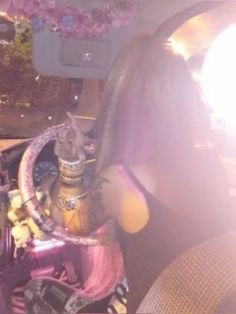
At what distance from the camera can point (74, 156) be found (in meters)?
1.55

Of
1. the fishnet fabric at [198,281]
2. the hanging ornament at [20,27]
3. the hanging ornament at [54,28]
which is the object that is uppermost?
the hanging ornament at [20,27]

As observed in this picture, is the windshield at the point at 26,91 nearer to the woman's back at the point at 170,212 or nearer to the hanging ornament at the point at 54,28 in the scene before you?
the hanging ornament at the point at 54,28

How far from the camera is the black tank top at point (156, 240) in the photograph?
1.49 m

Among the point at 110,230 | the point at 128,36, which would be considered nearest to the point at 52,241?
the point at 110,230

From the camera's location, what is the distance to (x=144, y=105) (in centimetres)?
150

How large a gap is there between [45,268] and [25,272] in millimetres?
77

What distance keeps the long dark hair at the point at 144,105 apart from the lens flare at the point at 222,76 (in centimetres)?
6

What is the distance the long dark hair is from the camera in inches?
59.0

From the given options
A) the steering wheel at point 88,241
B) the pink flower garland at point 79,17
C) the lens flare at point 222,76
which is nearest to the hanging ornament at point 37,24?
the pink flower garland at point 79,17

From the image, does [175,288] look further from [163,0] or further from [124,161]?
[163,0]

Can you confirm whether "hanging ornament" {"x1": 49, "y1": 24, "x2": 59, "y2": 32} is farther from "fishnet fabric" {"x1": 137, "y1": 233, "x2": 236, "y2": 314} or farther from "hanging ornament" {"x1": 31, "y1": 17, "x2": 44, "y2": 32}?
"fishnet fabric" {"x1": 137, "y1": 233, "x2": 236, "y2": 314}

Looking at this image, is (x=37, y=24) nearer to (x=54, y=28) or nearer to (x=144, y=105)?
(x=54, y=28)

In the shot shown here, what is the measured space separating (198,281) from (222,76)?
0.58 meters

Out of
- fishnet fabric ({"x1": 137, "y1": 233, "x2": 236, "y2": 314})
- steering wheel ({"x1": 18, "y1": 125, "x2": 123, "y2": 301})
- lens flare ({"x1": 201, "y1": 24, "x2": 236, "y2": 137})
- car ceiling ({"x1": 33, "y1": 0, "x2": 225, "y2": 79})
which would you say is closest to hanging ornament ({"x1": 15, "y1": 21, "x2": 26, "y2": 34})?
car ceiling ({"x1": 33, "y1": 0, "x2": 225, "y2": 79})
